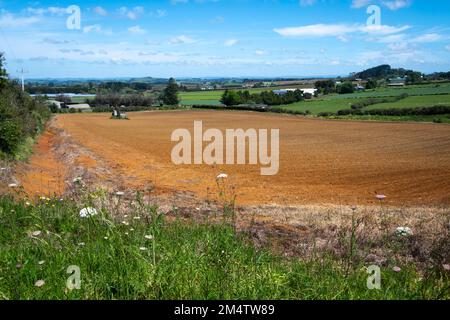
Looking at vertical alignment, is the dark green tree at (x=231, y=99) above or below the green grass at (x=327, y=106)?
above

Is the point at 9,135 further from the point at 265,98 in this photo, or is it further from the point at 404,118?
the point at 265,98

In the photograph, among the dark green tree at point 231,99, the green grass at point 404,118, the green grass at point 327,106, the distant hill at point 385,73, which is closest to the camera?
the green grass at point 404,118

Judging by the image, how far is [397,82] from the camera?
10238 centimetres

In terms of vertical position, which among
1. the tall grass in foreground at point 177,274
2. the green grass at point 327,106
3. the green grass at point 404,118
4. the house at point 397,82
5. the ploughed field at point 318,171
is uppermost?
the house at point 397,82

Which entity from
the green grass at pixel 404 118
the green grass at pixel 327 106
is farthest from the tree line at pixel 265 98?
the green grass at pixel 404 118

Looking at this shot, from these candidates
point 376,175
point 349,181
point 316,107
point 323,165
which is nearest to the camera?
point 349,181

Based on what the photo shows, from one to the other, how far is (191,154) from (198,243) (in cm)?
2563

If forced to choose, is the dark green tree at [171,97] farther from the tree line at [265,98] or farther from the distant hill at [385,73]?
the distant hill at [385,73]

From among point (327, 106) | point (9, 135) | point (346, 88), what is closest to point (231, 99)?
point (346, 88)

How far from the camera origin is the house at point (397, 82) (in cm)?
9776

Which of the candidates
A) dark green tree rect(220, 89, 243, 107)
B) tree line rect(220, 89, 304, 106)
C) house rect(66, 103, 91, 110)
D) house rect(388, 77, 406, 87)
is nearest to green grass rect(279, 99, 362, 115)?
tree line rect(220, 89, 304, 106)

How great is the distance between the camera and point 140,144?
35750 millimetres
